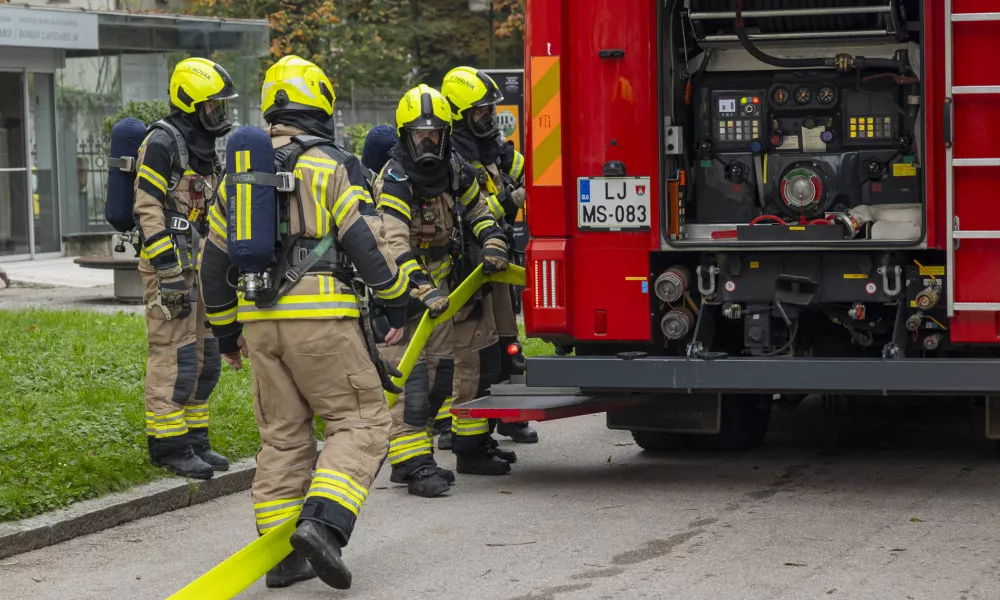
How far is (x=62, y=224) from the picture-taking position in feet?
71.6

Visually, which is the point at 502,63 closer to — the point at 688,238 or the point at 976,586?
the point at 688,238

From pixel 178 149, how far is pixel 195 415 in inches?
54.5

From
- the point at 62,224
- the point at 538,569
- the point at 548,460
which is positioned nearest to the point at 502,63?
the point at 62,224

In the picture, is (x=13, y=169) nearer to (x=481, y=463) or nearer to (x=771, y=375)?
(x=481, y=463)

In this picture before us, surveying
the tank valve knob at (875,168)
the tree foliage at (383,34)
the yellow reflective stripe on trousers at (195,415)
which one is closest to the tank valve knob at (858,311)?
the tank valve knob at (875,168)

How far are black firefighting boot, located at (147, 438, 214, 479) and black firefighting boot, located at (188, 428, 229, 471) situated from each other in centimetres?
17

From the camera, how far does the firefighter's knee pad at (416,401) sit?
7586 mm

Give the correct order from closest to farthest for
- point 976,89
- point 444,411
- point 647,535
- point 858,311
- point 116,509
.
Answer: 1. point 647,535
2. point 976,89
3. point 116,509
4. point 858,311
5. point 444,411

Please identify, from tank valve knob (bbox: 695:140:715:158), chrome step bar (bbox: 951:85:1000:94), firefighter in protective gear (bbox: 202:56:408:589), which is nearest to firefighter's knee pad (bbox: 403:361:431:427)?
firefighter in protective gear (bbox: 202:56:408:589)

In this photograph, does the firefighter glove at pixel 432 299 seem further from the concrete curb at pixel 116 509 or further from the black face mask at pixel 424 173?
the concrete curb at pixel 116 509

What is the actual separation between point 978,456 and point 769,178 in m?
1.89

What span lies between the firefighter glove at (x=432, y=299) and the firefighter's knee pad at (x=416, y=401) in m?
0.34

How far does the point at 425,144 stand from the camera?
7492 mm

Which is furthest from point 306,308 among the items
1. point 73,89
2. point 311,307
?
point 73,89
